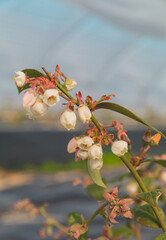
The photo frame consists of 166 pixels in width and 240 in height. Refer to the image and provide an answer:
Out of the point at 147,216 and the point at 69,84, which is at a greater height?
the point at 69,84

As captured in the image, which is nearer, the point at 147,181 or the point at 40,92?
the point at 40,92

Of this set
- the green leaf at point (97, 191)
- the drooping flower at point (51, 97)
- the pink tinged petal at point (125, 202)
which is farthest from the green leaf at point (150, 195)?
the green leaf at point (97, 191)

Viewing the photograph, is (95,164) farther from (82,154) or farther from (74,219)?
(74,219)

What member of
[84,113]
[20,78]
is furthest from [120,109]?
[20,78]

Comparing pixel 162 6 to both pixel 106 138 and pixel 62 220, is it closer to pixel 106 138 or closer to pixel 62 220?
pixel 62 220

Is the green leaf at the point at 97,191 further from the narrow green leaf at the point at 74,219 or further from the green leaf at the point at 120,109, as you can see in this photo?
the green leaf at the point at 120,109

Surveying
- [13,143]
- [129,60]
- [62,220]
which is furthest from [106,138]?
[129,60]

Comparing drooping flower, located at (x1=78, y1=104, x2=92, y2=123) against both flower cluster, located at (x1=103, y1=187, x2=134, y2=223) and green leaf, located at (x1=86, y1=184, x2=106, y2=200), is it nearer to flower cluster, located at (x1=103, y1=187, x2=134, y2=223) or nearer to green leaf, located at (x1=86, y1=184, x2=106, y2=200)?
flower cluster, located at (x1=103, y1=187, x2=134, y2=223)
